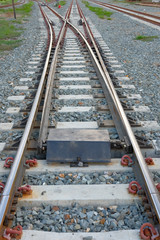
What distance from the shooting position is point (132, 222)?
7.57ft

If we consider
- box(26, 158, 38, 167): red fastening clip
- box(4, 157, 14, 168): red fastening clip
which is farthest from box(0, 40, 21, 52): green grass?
box(26, 158, 38, 167): red fastening clip

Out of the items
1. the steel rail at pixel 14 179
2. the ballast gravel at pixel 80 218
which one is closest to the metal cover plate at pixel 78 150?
the steel rail at pixel 14 179

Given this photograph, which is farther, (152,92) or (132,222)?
(152,92)

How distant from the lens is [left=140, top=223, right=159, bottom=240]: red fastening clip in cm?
209

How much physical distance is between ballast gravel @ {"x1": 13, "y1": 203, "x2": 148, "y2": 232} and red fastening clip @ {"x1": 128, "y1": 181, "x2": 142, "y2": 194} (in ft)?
0.51

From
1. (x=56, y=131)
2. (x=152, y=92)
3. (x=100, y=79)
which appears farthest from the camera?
(x=100, y=79)

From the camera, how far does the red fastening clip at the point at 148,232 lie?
2.09m

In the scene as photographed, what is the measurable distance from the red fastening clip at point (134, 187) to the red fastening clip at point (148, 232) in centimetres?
46

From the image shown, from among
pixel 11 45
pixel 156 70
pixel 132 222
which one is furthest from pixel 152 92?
pixel 11 45

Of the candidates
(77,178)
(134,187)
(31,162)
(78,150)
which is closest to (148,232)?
(134,187)

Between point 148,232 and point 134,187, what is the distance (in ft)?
1.85

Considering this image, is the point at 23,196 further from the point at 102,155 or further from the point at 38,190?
the point at 102,155

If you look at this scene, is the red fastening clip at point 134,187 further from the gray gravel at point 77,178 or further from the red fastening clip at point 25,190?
the red fastening clip at point 25,190

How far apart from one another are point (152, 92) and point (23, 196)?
371 cm
